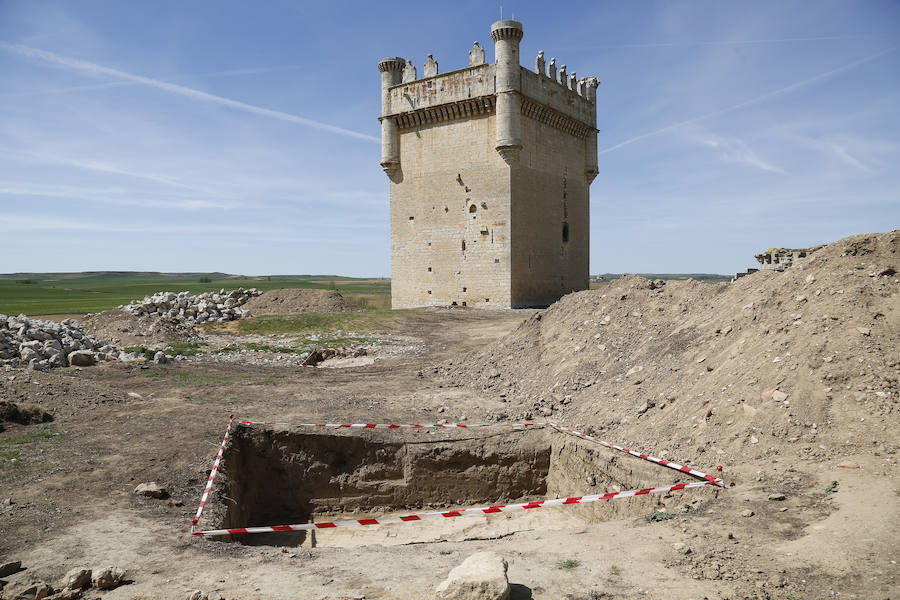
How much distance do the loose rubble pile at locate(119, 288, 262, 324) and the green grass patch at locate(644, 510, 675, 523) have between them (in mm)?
24078

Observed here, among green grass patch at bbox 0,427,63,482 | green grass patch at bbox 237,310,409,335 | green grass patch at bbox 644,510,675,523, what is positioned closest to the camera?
green grass patch at bbox 644,510,675,523

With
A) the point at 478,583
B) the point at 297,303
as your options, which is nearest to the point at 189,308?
the point at 297,303

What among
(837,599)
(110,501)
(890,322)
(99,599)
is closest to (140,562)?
(99,599)

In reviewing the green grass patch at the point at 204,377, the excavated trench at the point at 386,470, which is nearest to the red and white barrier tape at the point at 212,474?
the excavated trench at the point at 386,470

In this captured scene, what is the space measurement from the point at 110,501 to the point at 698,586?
20.3 feet

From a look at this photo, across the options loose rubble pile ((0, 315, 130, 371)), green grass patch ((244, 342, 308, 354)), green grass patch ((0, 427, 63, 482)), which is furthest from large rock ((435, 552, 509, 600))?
green grass patch ((244, 342, 308, 354))

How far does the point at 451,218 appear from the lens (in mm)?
28422

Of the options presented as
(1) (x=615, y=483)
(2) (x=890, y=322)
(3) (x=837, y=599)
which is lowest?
(1) (x=615, y=483)

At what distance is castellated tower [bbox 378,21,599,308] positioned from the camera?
26.6 metres

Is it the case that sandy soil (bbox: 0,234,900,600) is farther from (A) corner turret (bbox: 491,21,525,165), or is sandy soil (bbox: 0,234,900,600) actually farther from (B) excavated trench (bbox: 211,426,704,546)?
(A) corner turret (bbox: 491,21,525,165)

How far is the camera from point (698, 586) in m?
4.17

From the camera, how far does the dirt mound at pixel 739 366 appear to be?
6641 mm

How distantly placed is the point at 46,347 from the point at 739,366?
51.8ft

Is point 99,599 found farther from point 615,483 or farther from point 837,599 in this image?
point 615,483
